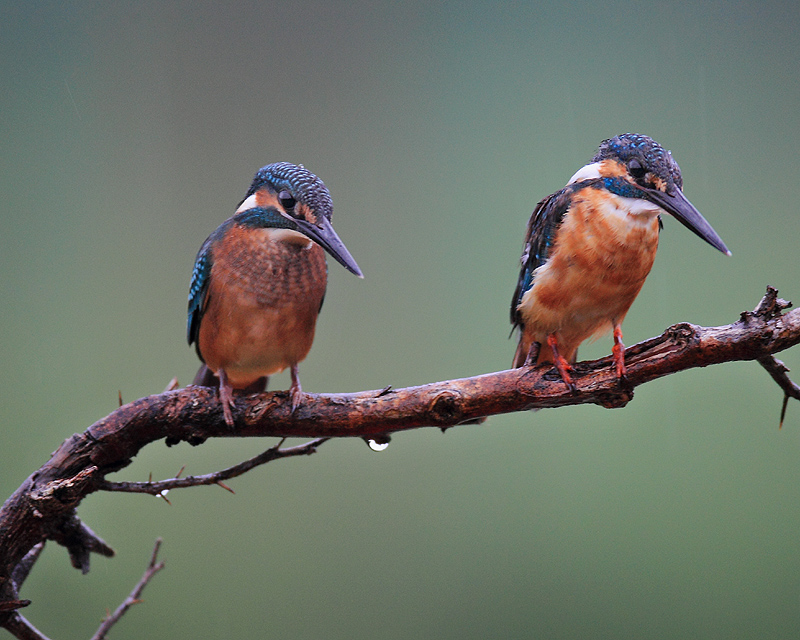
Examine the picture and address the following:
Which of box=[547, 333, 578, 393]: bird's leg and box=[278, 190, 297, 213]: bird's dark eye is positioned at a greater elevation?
box=[278, 190, 297, 213]: bird's dark eye

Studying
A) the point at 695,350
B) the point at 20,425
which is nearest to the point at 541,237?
the point at 695,350

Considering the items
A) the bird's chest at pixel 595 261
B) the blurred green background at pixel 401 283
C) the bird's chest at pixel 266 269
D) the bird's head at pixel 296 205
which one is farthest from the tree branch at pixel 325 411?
the blurred green background at pixel 401 283

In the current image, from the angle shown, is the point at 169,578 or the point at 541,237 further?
the point at 169,578

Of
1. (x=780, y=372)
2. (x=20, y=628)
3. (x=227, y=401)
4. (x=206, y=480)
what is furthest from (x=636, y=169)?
(x=20, y=628)

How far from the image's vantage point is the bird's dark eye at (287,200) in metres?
1.66

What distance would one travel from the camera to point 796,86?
9.06 feet

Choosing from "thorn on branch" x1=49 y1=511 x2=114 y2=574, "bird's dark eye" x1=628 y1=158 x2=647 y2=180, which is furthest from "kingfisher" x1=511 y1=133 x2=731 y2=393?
"thorn on branch" x1=49 y1=511 x2=114 y2=574

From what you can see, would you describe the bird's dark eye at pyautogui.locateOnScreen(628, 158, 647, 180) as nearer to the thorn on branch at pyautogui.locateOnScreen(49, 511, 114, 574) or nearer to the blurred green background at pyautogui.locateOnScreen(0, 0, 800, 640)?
the blurred green background at pyautogui.locateOnScreen(0, 0, 800, 640)

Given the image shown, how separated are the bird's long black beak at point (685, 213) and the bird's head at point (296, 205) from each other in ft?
2.16

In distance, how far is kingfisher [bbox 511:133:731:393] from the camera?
1496 millimetres

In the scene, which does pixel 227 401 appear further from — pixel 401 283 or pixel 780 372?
pixel 401 283

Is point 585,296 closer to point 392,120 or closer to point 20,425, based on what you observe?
point 392,120

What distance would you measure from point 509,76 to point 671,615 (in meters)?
2.14

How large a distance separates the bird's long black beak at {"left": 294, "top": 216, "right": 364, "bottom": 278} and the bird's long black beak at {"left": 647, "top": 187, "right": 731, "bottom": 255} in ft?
2.12
